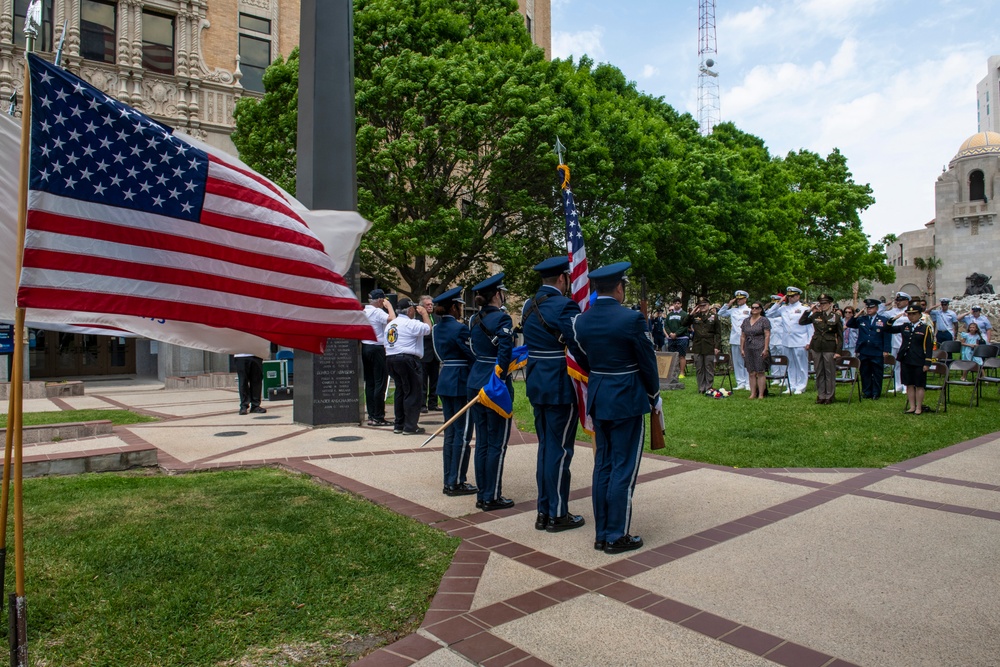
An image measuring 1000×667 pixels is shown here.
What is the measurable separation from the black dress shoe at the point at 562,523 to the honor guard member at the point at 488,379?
81 centimetres

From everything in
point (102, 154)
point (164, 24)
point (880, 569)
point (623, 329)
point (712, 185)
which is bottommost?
point (880, 569)

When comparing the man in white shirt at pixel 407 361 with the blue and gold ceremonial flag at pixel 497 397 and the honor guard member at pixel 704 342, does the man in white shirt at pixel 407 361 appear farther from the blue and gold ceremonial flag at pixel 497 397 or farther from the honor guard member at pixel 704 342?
the honor guard member at pixel 704 342

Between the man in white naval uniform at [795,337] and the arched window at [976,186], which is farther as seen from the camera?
the arched window at [976,186]

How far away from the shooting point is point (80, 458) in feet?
25.5

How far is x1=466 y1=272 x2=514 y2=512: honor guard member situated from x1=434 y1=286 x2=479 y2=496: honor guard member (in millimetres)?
344

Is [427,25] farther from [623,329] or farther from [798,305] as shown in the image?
[623,329]

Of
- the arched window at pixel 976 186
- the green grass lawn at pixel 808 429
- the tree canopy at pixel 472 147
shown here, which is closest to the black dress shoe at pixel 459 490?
the green grass lawn at pixel 808 429

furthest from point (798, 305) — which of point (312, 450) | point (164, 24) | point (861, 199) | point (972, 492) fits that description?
point (861, 199)

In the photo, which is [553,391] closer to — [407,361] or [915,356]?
[407,361]

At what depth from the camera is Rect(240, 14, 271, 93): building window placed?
27.3 metres

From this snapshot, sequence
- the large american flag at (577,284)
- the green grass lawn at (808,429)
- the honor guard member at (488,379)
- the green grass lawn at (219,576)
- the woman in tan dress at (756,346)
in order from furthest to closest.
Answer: the woman in tan dress at (756,346), the green grass lawn at (808,429), the honor guard member at (488,379), the large american flag at (577,284), the green grass lawn at (219,576)

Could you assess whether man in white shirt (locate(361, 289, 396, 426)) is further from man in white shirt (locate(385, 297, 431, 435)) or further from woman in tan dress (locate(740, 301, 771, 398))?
woman in tan dress (locate(740, 301, 771, 398))

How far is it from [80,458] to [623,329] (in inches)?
250

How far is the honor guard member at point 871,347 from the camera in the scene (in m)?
13.3
